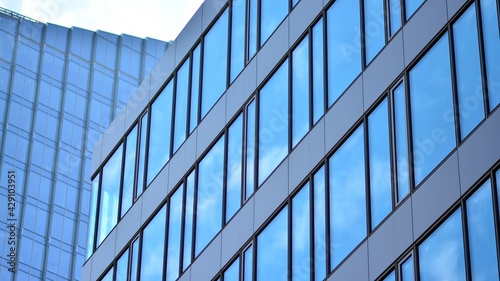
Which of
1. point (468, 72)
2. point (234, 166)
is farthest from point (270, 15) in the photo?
point (468, 72)

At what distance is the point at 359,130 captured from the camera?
86.3 feet

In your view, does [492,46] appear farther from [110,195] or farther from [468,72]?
[110,195]

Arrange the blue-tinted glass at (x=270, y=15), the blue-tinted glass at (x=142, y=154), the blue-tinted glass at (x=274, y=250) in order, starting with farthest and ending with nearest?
the blue-tinted glass at (x=142, y=154)
the blue-tinted glass at (x=270, y=15)
the blue-tinted glass at (x=274, y=250)

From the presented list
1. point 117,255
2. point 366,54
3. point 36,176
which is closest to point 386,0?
point 366,54

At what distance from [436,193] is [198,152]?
37.9 feet

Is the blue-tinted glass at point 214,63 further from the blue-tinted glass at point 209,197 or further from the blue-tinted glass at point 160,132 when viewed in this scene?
the blue-tinted glass at point 160,132

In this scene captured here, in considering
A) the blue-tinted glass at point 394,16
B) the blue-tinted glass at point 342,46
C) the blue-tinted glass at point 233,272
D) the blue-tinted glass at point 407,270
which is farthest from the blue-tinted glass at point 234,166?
the blue-tinted glass at point 407,270

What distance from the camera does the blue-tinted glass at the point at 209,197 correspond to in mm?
31172

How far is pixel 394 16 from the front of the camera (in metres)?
26.2

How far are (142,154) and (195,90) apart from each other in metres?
3.21

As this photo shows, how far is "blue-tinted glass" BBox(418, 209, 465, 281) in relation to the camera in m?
21.9

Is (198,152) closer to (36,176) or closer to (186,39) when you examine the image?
(186,39)

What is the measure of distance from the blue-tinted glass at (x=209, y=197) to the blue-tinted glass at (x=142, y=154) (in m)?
3.74

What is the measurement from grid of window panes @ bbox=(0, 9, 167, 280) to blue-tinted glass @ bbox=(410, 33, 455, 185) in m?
60.5
